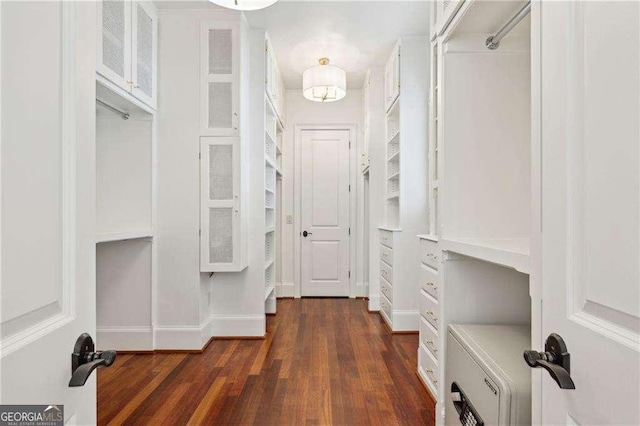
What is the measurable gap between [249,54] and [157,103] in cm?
103

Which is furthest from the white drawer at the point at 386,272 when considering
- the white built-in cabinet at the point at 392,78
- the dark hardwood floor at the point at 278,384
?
the white built-in cabinet at the point at 392,78

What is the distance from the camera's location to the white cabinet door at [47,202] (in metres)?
0.54

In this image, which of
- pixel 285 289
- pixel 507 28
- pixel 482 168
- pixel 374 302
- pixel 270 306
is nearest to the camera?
pixel 507 28

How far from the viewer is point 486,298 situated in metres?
1.84

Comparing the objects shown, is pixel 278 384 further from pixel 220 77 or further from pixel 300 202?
pixel 300 202

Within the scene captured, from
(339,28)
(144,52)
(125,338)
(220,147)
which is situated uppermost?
(339,28)

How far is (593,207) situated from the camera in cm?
63

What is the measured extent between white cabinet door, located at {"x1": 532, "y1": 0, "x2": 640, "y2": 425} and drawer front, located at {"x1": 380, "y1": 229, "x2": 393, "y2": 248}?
3233mm

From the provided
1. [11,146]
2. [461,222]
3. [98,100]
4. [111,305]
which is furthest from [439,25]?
[111,305]

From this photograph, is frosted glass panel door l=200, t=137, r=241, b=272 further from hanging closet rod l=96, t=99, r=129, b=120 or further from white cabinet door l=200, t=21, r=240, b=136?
→ hanging closet rod l=96, t=99, r=129, b=120

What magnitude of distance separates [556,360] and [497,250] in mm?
658

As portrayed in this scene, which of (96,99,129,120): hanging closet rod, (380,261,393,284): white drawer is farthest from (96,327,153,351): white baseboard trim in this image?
(380,261,393,284): white drawer

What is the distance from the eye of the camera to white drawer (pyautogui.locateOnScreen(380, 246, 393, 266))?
4.02 meters

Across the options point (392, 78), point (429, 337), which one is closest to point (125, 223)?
point (429, 337)
